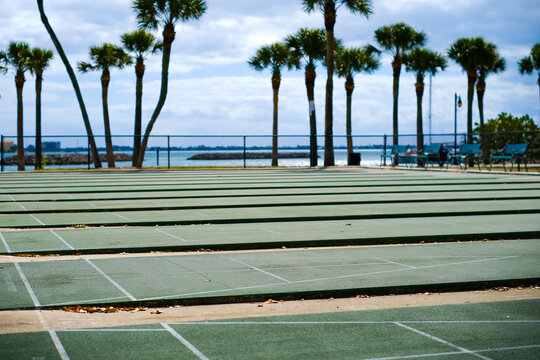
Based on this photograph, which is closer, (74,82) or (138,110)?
(74,82)

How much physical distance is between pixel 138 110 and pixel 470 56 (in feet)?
67.1

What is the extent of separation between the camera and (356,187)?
56.6ft

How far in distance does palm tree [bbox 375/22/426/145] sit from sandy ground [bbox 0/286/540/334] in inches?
1415

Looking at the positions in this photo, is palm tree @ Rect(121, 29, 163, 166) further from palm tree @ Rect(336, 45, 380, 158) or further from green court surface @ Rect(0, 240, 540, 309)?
green court surface @ Rect(0, 240, 540, 309)

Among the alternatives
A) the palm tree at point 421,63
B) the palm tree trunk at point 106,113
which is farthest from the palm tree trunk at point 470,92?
the palm tree trunk at point 106,113

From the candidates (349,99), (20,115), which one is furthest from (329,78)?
(20,115)

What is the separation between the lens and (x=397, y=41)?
40.5m

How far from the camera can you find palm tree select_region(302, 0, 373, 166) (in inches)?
1229

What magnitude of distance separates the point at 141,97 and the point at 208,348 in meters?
32.1

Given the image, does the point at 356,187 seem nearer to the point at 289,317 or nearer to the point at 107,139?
the point at 289,317

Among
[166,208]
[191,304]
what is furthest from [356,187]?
[191,304]

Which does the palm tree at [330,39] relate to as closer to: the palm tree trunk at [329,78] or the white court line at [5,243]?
the palm tree trunk at [329,78]

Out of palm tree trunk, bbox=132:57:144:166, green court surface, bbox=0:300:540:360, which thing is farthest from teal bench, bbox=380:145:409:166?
green court surface, bbox=0:300:540:360

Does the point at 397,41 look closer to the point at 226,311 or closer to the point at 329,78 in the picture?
the point at 329,78
